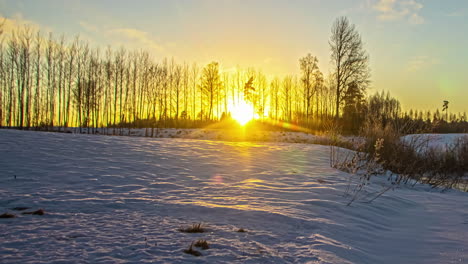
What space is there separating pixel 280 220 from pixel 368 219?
1625 mm

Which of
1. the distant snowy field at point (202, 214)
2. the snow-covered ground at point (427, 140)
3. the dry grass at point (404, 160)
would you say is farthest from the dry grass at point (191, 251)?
the snow-covered ground at point (427, 140)

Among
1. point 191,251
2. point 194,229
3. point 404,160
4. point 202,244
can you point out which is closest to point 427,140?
point 404,160

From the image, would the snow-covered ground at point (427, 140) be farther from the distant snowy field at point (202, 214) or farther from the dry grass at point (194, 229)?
the dry grass at point (194, 229)

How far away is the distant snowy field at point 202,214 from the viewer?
271cm

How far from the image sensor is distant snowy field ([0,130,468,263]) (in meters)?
2.71

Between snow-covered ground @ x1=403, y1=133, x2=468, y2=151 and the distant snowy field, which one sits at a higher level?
snow-covered ground @ x1=403, y1=133, x2=468, y2=151

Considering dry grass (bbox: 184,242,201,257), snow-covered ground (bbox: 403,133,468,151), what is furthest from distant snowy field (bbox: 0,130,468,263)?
snow-covered ground (bbox: 403,133,468,151)

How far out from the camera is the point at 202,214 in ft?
12.7

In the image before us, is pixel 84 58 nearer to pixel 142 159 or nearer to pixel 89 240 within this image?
pixel 142 159

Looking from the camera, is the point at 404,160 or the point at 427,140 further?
the point at 404,160

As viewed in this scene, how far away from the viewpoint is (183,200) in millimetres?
4496

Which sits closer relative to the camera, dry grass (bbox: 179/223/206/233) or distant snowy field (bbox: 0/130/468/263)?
distant snowy field (bbox: 0/130/468/263)

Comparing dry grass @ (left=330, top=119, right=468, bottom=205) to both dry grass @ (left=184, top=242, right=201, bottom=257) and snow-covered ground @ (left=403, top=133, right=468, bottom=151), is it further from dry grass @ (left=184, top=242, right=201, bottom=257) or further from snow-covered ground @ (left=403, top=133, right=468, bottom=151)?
dry grass @ (left=184, top=242, right=201, bottom=257)

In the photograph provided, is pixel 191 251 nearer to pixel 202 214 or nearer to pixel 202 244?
pixel 202 244
